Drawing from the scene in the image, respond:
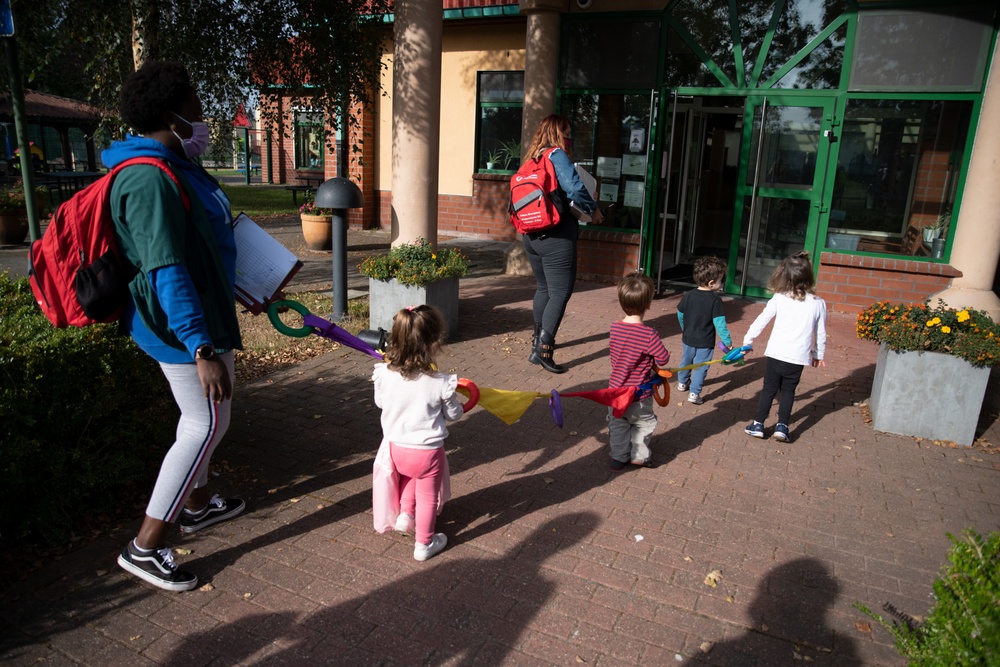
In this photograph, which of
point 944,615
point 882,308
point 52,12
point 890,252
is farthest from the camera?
point 890,252

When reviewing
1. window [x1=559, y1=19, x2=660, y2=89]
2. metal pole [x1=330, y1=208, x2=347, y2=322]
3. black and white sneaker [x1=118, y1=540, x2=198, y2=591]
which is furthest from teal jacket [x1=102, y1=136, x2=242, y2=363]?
window [x1=559, y1=19, x2=660, y2=89]

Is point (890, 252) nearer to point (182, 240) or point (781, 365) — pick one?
point (781, 365)

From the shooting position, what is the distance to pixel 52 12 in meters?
6.32

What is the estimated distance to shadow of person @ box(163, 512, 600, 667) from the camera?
2744 millimetres

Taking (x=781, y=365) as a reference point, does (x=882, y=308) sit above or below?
above

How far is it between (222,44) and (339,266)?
2381 millimetres

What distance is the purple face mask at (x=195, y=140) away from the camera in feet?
9.86

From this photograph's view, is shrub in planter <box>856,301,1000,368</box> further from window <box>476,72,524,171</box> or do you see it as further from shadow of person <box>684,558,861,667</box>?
window <box>476,72,524,171</box>

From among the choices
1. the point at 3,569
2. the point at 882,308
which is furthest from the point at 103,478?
the point at 882,308

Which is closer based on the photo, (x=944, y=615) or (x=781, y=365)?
(x=944, y=615)

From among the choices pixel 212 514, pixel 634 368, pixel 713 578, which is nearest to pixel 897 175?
pixel 634 368

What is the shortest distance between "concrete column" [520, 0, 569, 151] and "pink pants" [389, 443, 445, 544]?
289 inches

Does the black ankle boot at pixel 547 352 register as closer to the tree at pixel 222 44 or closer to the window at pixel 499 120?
the tree at pixel 222 44

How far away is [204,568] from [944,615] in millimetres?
2935
